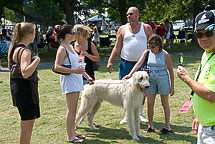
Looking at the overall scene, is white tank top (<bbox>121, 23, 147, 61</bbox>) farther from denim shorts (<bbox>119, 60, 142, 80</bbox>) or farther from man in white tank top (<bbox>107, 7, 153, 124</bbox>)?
denim shorts (<bbox>119, 60, 142, 80</bbox>)

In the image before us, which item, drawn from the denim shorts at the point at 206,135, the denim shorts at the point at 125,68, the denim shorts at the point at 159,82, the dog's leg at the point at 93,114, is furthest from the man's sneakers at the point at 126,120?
the denim shorts at the point at 206,135

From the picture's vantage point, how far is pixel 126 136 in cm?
529

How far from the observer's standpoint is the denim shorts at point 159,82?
5078 mm

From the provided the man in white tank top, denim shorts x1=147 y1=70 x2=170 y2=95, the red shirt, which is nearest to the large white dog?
denim shorts x1=147 y1=70 x2=170 y2=95

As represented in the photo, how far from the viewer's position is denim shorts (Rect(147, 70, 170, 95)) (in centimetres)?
508

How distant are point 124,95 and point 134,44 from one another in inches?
43.3

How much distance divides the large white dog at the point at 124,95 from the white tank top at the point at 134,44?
27.5 inches

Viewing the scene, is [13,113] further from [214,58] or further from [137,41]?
[214,58]

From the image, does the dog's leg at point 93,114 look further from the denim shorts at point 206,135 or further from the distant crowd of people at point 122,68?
the denim shorts at point 206,135

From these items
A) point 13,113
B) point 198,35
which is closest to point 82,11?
point 13,113

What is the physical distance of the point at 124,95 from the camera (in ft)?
16.9

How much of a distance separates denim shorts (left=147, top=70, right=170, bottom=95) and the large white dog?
314 millimetres

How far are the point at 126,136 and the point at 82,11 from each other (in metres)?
18.1

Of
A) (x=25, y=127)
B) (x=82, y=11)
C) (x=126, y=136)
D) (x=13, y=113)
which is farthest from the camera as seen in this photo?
(x=82, y=11)
